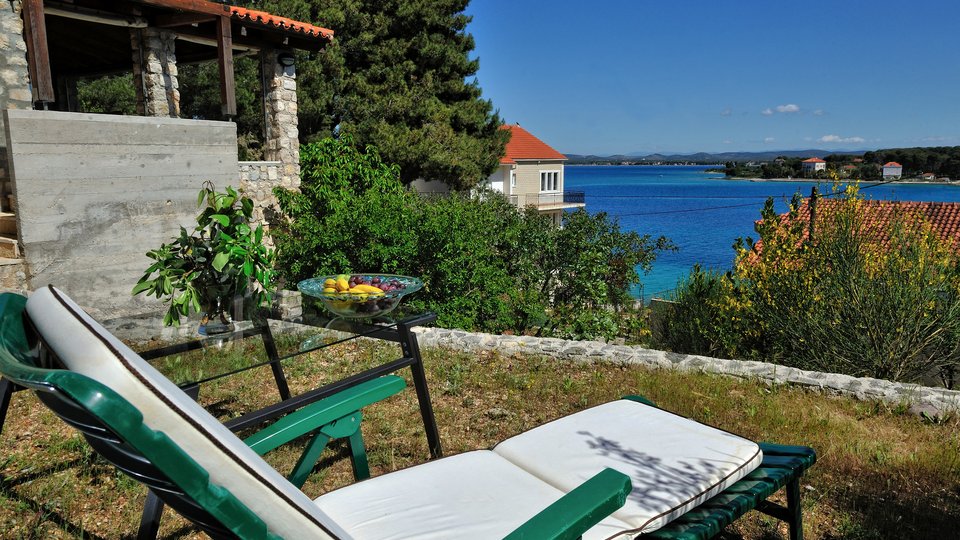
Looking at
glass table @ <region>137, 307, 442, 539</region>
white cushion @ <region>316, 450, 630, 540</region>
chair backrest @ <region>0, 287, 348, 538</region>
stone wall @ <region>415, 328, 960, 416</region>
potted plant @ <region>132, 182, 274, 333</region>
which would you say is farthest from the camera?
stone wall @ <region>415, 328, 960, 416</region>

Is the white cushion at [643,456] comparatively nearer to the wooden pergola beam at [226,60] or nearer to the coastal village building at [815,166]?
the coastal village building at [815,166]

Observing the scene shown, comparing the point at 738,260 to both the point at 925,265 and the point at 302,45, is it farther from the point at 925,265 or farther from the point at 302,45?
the point at 302,45

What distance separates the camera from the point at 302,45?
1098cm

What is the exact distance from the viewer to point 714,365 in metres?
4.85

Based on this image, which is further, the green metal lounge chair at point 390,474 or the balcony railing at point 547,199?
the balcony railing at point 547,199

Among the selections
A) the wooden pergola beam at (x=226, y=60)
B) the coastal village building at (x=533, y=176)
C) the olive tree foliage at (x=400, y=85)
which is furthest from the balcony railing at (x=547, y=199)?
the wooden pergola beam at (x=226, y=60)

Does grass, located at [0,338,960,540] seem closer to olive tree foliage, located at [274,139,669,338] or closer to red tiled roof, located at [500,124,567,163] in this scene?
olive tree foliage, located at [274,139,669,338]

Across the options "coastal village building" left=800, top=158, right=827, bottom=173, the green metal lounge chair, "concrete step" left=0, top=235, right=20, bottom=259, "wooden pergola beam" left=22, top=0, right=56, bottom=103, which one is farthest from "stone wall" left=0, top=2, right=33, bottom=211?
"coastal village building" left=800, top=158, right=827, bottom=173

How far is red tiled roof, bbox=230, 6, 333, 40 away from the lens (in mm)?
9325

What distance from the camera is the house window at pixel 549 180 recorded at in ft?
119

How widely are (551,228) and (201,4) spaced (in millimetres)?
6576

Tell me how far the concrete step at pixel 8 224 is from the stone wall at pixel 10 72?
28 cm

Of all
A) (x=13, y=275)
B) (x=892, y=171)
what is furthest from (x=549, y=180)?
(x=13, y=275)

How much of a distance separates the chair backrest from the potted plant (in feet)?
7.12
